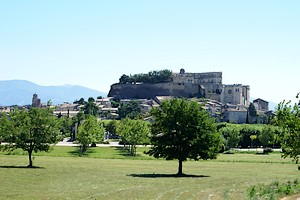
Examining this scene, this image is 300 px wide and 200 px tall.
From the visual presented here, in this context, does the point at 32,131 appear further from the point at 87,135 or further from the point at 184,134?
the point at 87,135

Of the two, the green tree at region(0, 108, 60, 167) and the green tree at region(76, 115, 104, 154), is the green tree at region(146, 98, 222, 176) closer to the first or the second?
the green tree at region(0, 108, 60, 167)

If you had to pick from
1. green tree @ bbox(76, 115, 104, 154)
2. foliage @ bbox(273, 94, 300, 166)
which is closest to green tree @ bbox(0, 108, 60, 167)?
foliage @ bbox(273, 94, 300, 166)

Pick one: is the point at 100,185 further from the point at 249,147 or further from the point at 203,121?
the point at 249,147

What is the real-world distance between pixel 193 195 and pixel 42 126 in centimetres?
3015

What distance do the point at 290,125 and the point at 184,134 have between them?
20.1 meters

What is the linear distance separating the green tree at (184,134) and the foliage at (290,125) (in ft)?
55.0

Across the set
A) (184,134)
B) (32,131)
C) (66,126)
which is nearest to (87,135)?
(32,131)

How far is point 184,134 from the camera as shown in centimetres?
4925

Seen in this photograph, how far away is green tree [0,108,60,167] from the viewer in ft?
184

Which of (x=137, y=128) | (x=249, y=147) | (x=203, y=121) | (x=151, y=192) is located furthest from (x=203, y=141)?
(x=249, y=147)

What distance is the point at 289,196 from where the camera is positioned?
97.5 ft

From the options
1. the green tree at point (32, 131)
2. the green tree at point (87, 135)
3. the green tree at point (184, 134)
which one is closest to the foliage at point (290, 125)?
the green tree at point (184, 134)

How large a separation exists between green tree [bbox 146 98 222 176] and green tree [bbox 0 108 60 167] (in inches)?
526

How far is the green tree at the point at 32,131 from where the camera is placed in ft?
184
